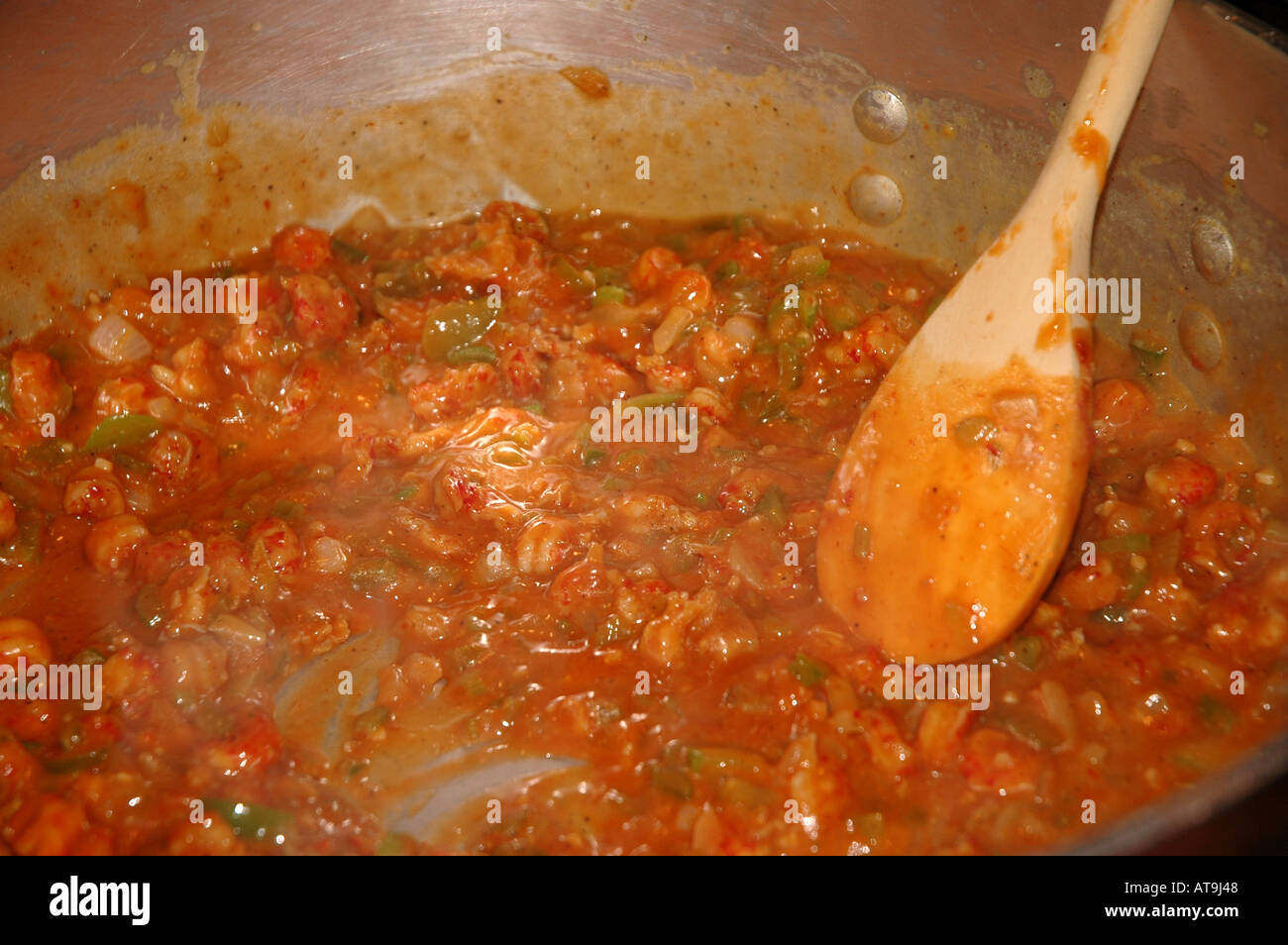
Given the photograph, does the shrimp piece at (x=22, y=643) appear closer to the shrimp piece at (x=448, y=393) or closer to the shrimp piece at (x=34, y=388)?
the shrimp piece at (x=34, y=388)

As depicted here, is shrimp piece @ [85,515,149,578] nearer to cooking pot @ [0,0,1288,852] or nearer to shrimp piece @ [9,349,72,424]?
shrimp piece @ [9,349,72,424]

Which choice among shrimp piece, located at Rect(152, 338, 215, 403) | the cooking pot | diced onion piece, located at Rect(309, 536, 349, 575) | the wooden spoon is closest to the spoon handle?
the wooden spoon

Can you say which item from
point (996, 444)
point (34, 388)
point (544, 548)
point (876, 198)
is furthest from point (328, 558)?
point (876, 198)

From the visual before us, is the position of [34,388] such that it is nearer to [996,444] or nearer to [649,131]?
[649,131]

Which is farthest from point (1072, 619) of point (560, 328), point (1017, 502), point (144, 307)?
point (144, 307)

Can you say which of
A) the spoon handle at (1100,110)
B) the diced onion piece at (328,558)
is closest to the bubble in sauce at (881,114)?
the spoon handle at (1100,110)
